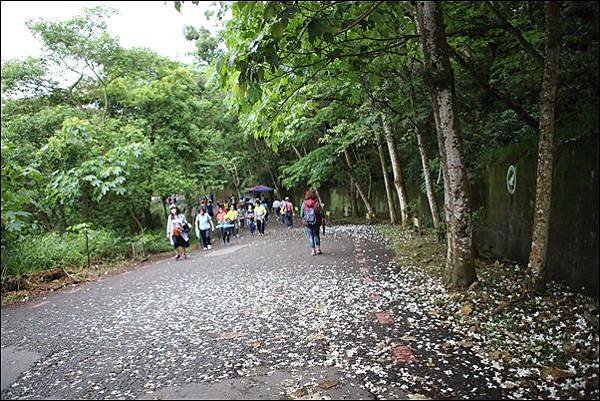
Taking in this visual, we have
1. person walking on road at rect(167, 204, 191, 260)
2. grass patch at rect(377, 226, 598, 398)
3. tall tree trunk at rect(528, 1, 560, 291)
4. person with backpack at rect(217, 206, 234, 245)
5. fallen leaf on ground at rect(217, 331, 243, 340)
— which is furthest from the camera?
person with backpack at rect(217, 206, 234, 245)

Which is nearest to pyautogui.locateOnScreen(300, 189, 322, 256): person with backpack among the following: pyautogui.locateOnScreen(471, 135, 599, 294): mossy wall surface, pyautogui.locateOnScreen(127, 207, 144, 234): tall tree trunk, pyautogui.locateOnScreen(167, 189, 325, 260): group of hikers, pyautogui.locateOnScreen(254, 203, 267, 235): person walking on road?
pyautogui.locateOnScreen(167, 189, 325, 260): group of hikers

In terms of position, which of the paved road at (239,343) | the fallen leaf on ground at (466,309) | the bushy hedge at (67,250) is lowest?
the paved road at (239,343)

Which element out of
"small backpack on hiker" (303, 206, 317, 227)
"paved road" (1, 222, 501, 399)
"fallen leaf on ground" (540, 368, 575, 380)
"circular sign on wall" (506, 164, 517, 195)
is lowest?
"fallen leaf on ground" (540, 368, 575, 380)

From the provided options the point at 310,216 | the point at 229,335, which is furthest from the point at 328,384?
the point at 310,216

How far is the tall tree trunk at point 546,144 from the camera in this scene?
15.9 feet

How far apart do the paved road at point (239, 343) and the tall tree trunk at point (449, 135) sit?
1.09 meters

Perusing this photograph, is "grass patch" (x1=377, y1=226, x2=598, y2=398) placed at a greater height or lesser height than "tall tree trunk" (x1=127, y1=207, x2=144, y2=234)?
lesser

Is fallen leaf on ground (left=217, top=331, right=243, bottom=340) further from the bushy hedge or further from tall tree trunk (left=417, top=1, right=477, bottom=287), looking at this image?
the bushy hedge

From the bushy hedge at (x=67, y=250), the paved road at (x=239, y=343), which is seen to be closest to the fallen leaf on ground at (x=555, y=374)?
the paved road at (x=239, y=343)

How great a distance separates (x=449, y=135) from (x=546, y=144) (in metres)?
1.34

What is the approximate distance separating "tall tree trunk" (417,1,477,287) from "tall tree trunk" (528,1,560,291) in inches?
40.7

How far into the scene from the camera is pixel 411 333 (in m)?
5.12

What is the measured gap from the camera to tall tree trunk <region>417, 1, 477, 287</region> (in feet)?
19.6

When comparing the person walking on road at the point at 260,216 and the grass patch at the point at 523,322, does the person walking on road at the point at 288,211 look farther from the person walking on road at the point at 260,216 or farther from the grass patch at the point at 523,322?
the grass patch at the point at 523,322
